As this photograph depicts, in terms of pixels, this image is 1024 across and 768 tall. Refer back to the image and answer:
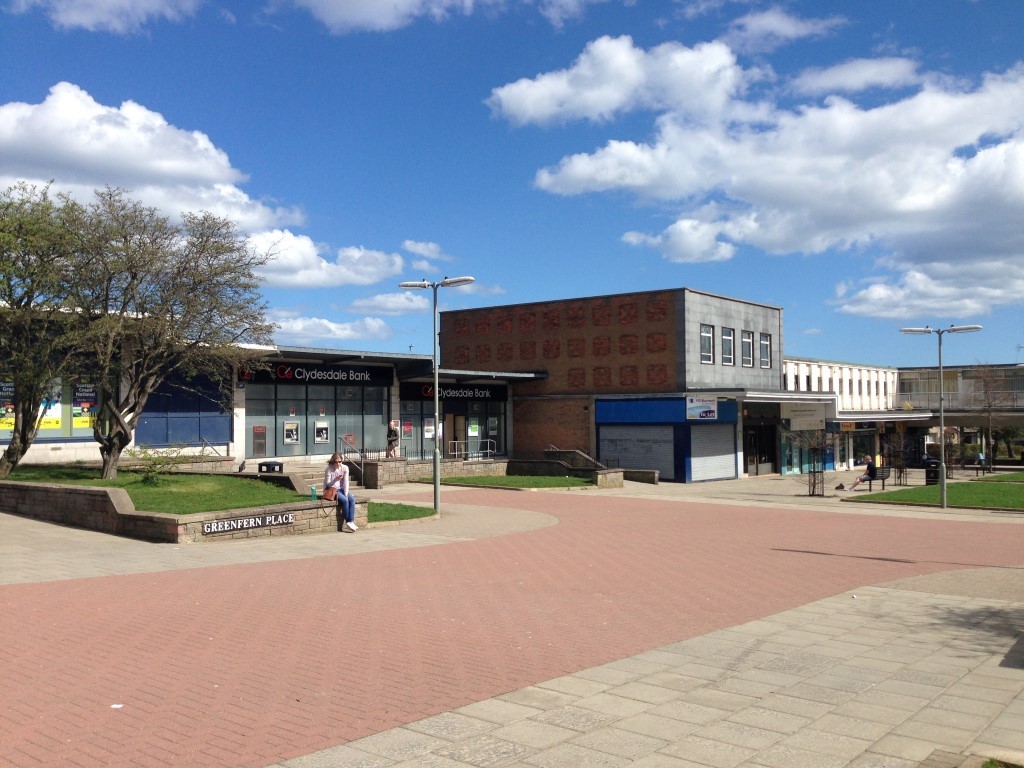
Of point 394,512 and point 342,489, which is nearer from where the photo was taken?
point 342,489

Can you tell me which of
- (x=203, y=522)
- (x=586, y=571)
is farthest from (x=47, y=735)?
(x=203, y=522)

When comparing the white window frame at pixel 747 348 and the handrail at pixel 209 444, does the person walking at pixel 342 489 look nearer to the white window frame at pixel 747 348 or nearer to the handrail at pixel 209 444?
the handrail at pixel 209 444

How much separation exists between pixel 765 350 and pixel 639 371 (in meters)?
10.6

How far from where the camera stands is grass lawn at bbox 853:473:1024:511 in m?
28.0

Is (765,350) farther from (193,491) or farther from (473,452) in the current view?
(193,491)

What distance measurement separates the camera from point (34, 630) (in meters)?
9.16

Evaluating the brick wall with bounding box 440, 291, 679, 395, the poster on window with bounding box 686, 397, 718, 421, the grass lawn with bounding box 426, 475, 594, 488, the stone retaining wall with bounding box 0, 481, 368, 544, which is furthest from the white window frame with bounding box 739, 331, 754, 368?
the stone retaining wall with bounding box 0, 481, 368, 544

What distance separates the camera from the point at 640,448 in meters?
42.2

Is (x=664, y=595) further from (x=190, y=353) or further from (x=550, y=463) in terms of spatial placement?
(x=550, y=463)

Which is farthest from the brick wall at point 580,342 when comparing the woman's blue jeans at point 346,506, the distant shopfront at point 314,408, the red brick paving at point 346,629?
the woman's blue jeans at point 346,506

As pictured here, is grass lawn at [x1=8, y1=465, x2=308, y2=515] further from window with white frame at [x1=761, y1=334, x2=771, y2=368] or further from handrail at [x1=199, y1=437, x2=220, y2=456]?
window with white frame at [x1=761, y1=334, x2=771, y2=368]

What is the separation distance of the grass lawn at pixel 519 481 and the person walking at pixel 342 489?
44.9 ft

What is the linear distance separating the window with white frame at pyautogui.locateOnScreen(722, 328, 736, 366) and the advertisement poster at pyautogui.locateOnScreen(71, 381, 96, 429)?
2975 centimetres

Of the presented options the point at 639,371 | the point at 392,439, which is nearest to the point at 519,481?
the point at 392,439
